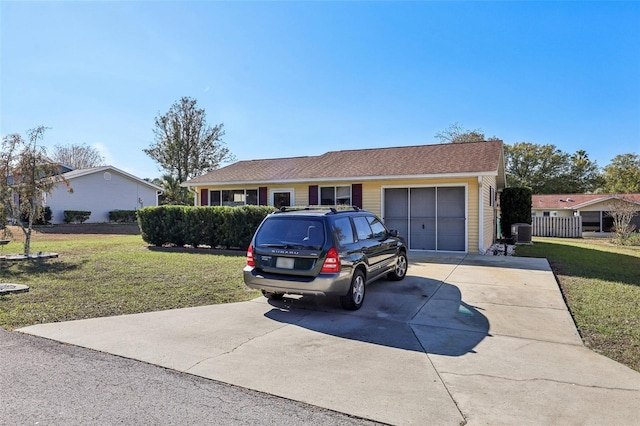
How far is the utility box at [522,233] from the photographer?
1689cm

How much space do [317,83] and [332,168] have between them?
11.5 ft

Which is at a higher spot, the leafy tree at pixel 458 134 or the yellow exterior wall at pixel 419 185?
the leafy tree at pixel 458 134

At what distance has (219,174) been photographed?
18.2 meters

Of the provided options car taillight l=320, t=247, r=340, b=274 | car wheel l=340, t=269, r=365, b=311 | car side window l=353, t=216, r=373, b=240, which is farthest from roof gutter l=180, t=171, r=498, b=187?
car taillight l=320, t=247, r=340, b=274

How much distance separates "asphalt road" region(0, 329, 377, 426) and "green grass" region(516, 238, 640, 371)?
357 centimetres

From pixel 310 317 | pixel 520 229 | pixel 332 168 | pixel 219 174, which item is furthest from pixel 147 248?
pixel 520 229

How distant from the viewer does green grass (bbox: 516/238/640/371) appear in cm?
445

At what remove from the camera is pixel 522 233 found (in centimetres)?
1691

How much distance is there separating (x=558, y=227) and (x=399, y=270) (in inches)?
960

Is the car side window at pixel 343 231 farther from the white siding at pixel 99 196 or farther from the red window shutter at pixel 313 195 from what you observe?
the white siding at pixel 99 196

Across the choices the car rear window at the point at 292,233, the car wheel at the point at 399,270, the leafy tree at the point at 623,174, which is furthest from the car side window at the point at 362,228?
the leafy tree at the point at 623,174

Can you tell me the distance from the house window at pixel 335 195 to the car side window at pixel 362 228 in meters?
7.69

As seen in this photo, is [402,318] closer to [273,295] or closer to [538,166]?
[273,295]

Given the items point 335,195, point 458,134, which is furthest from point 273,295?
point 458,134
